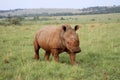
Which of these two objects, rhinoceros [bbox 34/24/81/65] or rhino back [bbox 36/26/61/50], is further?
rhino back [bbox 36/26/61/50]

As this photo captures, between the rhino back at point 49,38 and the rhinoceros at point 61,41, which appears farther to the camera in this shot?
the rhino back at point 49,38

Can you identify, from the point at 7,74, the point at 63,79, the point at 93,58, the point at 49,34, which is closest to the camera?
the point at 63,79

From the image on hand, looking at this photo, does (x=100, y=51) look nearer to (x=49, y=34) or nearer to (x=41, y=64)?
(x=49, y=34)

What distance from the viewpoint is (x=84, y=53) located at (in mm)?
12062

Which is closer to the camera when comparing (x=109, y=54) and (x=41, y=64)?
(x=41, y=64)

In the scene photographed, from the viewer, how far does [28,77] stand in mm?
7750

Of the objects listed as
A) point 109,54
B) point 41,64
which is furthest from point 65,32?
point 109,54

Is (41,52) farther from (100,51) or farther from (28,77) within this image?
(28,77)

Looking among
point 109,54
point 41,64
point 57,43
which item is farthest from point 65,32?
point 109,54

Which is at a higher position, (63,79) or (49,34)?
(49,34)

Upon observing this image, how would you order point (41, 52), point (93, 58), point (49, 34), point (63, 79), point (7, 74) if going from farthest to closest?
point (41, 52) < point (93, 58) < point (49, 34) < point (7, 74) < point (63, 79)

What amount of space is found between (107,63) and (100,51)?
8.68 feet

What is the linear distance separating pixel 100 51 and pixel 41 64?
412cm

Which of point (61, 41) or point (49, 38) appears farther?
point (49, 38)
